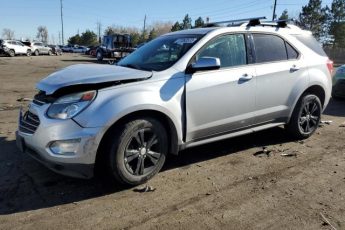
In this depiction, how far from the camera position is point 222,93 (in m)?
4.99

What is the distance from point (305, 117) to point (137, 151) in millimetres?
3193

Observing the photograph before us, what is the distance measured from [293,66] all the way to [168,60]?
2.09 m

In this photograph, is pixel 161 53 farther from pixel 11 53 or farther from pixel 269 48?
pixel 11 53

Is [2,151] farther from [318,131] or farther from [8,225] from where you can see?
[318,131]

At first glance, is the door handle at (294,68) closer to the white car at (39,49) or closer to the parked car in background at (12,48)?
the parked car in background at (12,48)

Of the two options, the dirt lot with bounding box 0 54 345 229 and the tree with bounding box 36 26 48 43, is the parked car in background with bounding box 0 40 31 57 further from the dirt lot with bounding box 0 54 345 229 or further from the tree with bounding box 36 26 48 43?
the tree with bounding box 36 26 48 43

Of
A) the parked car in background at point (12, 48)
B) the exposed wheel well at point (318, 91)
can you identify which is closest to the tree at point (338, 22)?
the parked car in background at point (12, 48)

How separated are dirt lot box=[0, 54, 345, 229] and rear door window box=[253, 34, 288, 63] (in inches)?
53.9

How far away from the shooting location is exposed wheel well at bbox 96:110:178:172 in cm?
419

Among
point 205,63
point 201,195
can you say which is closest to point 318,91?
point 205,63

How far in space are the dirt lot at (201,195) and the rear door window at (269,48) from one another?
53.9 inches

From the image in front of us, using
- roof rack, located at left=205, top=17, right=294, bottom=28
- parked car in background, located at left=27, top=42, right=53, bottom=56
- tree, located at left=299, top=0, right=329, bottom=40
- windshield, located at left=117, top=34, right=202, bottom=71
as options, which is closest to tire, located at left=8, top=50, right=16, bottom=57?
parked car in background, located at left=27, top=42, right=53, bottom=56

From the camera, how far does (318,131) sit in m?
7.09

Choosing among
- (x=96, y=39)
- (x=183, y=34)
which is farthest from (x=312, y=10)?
(x=183, y=34)
